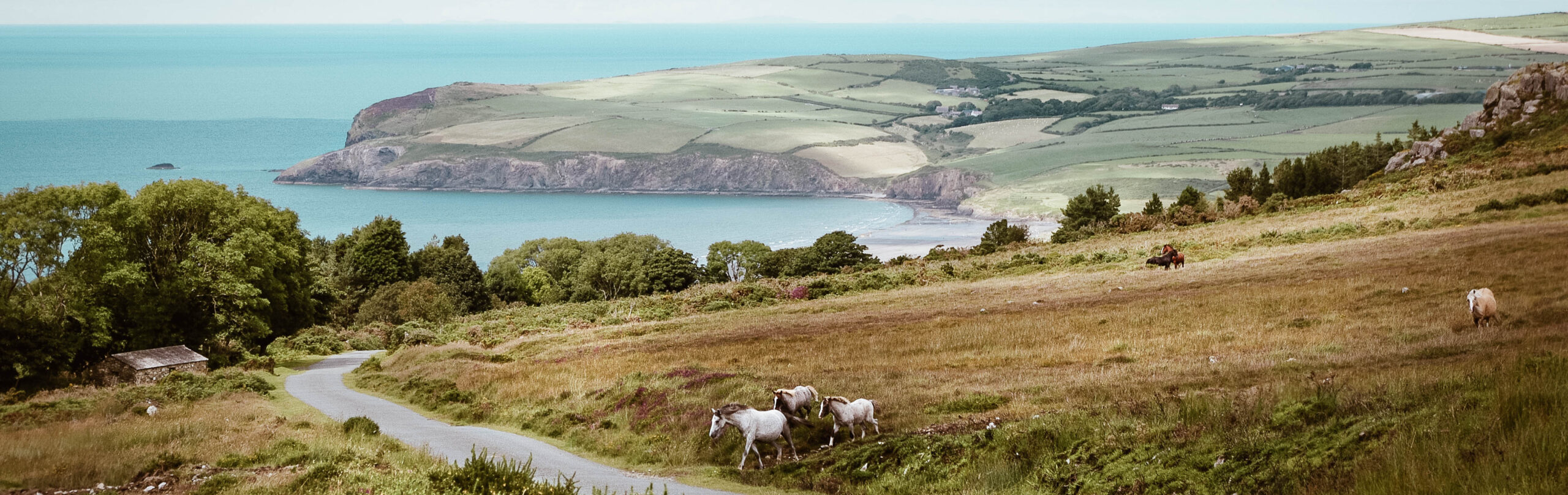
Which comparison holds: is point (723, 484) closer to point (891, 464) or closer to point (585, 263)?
point (891, 464)

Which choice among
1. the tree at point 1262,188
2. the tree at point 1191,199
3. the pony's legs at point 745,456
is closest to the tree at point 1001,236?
the tree at point 1191,199

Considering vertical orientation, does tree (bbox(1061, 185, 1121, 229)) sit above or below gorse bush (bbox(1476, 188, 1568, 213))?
below

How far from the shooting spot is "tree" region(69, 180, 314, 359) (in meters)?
48.8

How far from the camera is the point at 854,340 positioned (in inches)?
1372

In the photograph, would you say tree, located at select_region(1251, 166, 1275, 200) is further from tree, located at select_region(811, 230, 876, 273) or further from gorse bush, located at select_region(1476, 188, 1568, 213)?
gorse bush, located at select_region(1476, 188, 1568, 213)

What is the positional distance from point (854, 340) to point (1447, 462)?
24949 millimetres

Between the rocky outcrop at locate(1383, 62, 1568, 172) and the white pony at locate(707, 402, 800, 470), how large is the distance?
3198 inches

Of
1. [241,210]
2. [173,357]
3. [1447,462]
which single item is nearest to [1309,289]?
[1447,462]

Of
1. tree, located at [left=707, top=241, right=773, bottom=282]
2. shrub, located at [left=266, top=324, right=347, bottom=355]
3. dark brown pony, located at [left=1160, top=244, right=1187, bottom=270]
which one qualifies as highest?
dark brown pony, located at [left=1160, top=244, right=1187, bottom=270]

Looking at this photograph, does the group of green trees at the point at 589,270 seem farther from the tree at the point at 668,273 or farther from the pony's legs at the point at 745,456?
the pony's legs at the point at 745,456

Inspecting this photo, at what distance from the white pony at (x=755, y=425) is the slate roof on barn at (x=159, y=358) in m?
36.5

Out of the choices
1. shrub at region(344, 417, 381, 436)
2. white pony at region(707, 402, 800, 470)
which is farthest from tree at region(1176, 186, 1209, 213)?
shrub at region(344, 417, 381, 436)

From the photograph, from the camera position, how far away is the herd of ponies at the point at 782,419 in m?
18.2

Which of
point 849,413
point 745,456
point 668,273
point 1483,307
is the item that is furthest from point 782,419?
point 668,273
